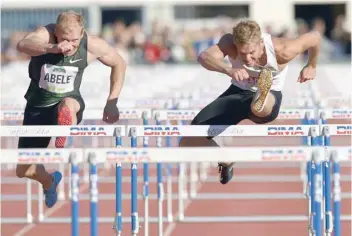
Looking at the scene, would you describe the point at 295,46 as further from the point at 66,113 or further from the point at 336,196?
the point at 336,196

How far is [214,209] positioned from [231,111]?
12.0 ft

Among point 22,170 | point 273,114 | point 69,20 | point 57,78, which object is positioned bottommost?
point 22,170

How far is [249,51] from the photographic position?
9398 millimetres

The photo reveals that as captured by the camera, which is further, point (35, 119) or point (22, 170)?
point (35, 119)

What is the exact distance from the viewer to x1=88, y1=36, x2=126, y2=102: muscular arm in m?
10.5

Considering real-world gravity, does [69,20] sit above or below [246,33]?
above

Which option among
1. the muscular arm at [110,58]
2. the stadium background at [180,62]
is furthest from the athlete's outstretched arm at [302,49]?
the stadium background at [180,62]

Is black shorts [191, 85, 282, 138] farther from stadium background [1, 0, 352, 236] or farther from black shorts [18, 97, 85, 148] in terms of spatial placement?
stadium background [1, 0, 352, 236]

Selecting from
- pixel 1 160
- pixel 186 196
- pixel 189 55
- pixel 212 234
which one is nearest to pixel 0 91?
pixel 186 196

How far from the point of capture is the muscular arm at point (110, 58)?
1054 cm

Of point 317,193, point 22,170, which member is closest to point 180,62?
point 22,170

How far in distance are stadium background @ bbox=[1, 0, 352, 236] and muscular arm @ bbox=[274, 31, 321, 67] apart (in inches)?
96.8

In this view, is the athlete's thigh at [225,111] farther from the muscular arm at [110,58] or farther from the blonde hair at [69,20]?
the blonde hair at [69,20]

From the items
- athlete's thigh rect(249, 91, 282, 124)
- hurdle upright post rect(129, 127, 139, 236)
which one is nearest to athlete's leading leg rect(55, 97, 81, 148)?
hurdle upright post rect(129, 127, 139, 236)
